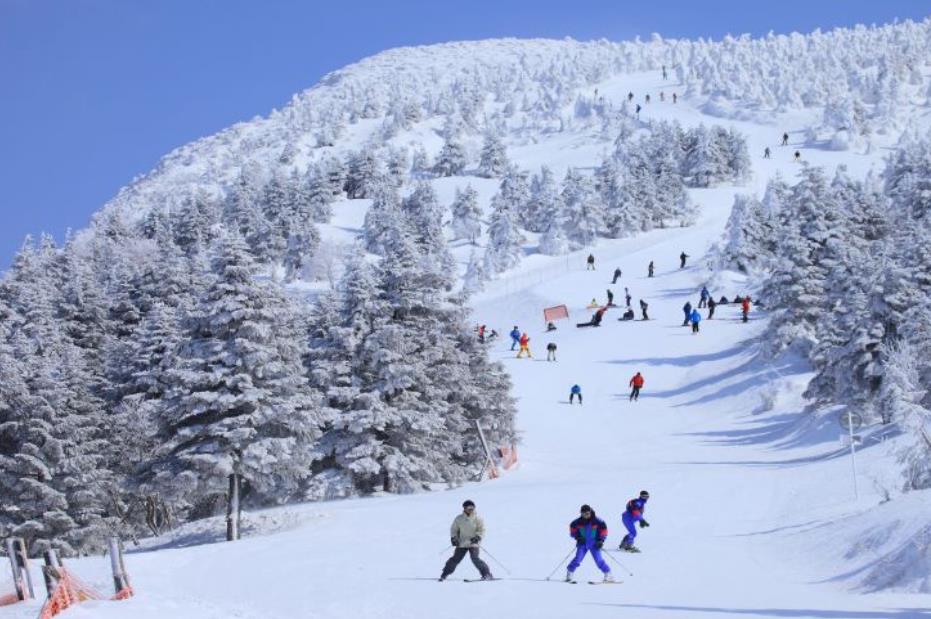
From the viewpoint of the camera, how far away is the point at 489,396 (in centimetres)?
3216

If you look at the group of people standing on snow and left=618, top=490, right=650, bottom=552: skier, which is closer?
the group of people standing on snow

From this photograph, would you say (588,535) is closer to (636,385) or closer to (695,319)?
(636,385)

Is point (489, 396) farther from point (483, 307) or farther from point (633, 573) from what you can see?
point (483, 307)

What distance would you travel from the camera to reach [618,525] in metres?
19.3

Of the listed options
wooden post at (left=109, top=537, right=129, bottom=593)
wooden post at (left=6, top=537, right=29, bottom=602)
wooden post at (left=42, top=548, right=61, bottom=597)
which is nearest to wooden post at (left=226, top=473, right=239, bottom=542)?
wooden post at (left=6, top=537, right=29, bottom=602)

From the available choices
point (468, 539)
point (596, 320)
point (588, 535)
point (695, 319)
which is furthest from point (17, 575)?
point (596, 320)

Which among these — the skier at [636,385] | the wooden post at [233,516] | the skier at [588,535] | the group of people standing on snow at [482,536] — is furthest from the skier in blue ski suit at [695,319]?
the skier at [588,535]

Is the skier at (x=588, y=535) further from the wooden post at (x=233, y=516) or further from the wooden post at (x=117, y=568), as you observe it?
the wooden post at (x=233, y=516)

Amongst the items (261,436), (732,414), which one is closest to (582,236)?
(732,414)

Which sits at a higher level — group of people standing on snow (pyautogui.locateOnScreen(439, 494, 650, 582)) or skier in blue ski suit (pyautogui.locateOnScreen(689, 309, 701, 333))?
skier in blue ski suit (pyautogui.locateOnScreen(689, 309, 701, 333))

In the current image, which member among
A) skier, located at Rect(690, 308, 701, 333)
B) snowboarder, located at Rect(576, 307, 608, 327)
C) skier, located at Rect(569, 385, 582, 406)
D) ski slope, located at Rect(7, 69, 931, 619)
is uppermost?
snowboarder, located at Rect(576, 307, 608, 327)

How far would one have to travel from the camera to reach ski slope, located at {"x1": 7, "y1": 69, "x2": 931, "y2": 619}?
41.6 ft

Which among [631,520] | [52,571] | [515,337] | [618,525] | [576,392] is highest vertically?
[515,337]

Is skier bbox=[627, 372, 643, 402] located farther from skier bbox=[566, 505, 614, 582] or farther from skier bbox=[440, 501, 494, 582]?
skier bbox=[440, 501, 494, 582]
